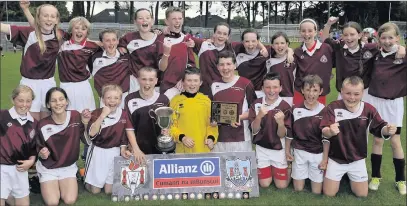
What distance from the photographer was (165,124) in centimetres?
448

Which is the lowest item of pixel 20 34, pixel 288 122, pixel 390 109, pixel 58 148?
pixel 58 148

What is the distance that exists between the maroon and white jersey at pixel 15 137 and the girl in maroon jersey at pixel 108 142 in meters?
0.64

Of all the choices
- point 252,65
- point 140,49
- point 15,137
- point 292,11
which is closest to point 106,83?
point 140,49

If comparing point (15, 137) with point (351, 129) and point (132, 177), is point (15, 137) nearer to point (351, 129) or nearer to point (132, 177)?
point (132, 177)

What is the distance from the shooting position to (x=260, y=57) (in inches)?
223

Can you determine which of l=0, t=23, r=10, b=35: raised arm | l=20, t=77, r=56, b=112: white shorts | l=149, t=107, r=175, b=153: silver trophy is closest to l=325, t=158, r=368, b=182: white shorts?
l=149, t=107, r=175, b=153: silver trophy

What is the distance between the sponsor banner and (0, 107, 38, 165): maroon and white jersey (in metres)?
0.90

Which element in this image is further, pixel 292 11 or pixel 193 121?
pixel 292 11

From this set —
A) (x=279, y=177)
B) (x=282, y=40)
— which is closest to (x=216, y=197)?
(x=279, y=177)

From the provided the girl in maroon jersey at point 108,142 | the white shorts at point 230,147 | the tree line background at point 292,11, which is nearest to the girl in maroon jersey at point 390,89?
the white shorts at point 230,147

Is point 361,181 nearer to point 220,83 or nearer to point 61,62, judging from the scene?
point 220,83

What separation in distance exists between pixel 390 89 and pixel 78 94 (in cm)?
368

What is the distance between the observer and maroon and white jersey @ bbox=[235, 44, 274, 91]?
5.70 meters

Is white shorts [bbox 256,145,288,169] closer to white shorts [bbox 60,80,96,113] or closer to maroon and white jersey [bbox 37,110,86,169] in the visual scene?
maroon and white jersey [bbox 37,110,86,169]
